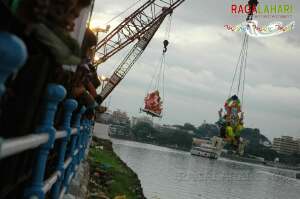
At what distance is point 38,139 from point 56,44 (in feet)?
2.34

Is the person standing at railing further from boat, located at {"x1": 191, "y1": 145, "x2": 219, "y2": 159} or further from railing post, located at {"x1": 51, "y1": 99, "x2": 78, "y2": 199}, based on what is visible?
boat, located at {"x1": 191, "y1": 145, "x2": 219, "y2": 159}

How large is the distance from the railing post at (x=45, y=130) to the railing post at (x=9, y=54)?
57.7 inches

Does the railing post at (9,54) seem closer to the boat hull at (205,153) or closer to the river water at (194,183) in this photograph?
the river water at (194,183)

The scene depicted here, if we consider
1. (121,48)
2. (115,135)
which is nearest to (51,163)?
(121,48)

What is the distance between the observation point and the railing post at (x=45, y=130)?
116 inches

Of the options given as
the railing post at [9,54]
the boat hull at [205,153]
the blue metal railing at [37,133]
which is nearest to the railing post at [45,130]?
the blue metal railing at [37,133]

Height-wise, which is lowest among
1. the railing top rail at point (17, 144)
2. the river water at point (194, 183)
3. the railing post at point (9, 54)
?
the river water at point (194, 183)

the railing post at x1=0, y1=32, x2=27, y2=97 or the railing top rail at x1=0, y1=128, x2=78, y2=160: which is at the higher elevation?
the railing post at x1=0, y1=32, x2=27, y2=97

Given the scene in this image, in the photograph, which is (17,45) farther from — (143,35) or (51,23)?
(143,35)

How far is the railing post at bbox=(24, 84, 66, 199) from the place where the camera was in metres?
2.95

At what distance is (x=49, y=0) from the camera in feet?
6.66

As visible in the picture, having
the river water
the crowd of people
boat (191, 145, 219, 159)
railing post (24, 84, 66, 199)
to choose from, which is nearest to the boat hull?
boat (191, 145, 219, 159)

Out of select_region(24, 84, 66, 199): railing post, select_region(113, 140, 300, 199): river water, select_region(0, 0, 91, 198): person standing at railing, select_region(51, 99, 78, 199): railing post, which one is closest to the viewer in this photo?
select_region(0, 0, 91, 198): person standing at railing

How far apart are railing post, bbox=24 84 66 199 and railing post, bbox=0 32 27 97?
1.46 m
